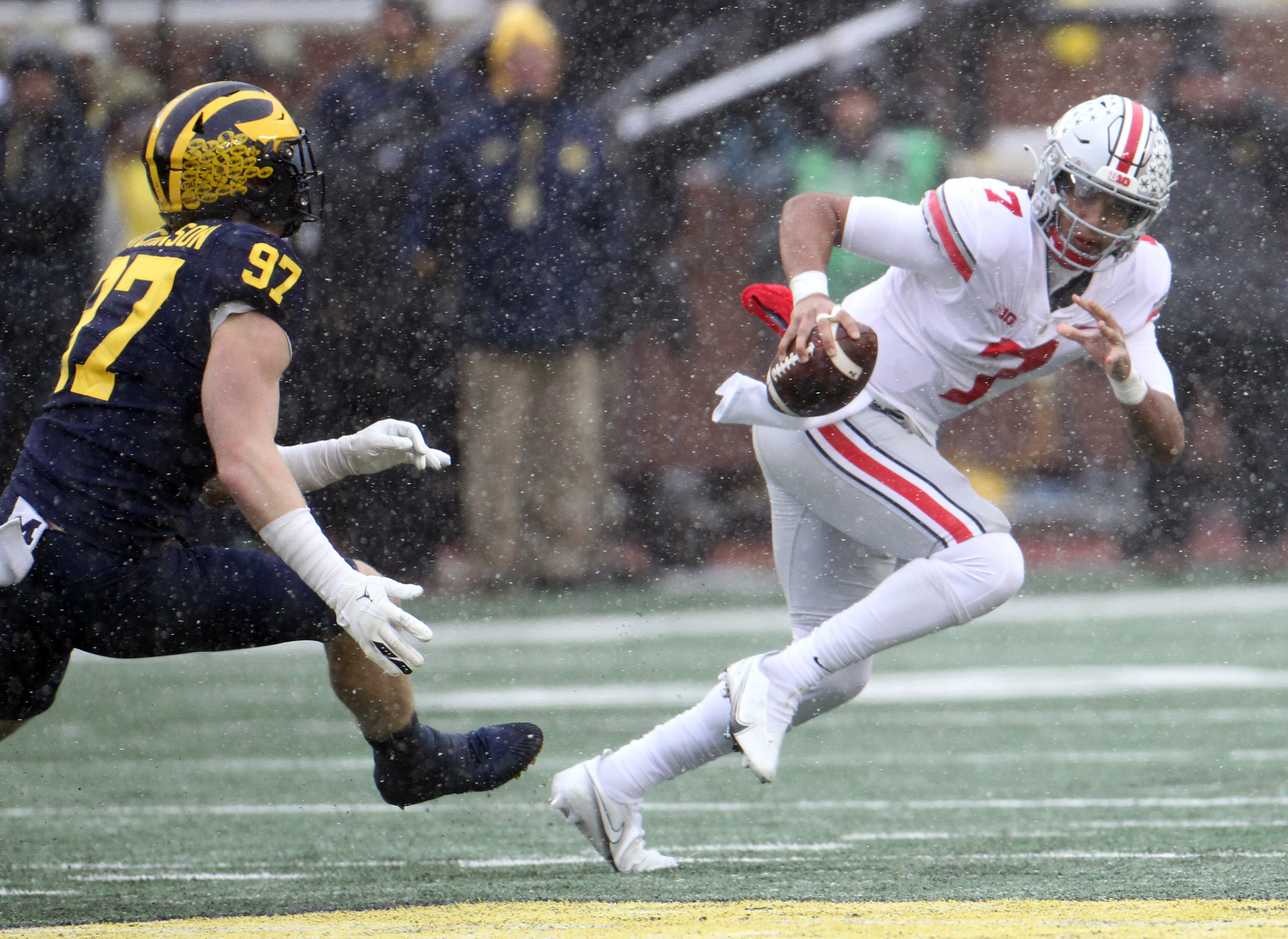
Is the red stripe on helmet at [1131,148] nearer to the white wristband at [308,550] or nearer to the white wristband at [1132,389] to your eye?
the white wristband at [1132,389]

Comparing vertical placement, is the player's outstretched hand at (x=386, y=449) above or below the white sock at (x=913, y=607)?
above

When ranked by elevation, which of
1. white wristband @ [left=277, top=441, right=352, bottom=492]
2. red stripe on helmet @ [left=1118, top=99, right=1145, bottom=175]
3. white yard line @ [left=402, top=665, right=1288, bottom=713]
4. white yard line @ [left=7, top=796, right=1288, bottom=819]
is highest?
red stripe on helmet @ [left=1118, top=99, right=1145, bottom=175]

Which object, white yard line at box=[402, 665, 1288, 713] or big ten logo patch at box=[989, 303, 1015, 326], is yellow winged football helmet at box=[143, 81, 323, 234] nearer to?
big ten logo patch at box=[989, 303, 1015, 326]

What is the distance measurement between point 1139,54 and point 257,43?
425 centimetres

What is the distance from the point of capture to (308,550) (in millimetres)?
2963

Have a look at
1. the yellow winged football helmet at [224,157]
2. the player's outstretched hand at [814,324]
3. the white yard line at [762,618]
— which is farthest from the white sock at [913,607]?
the white yard line at [762,618]

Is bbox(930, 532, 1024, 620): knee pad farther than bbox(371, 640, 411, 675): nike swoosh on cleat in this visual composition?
Yes

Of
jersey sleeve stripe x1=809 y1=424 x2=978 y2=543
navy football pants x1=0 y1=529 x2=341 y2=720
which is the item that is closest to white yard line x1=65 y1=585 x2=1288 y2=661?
jersey sleeve stripe x1=809 y1=424 x2=978 y2=543

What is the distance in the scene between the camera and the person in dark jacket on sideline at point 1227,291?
8.77m

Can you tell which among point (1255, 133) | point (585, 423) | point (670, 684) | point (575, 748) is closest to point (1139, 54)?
point (1255, 133)

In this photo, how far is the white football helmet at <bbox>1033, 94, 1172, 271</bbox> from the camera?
3.49 metres

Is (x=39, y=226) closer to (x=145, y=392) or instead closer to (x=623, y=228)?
(x=623, y=228)

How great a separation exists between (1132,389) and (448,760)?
4.57ft

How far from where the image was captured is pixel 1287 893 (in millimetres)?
2920
